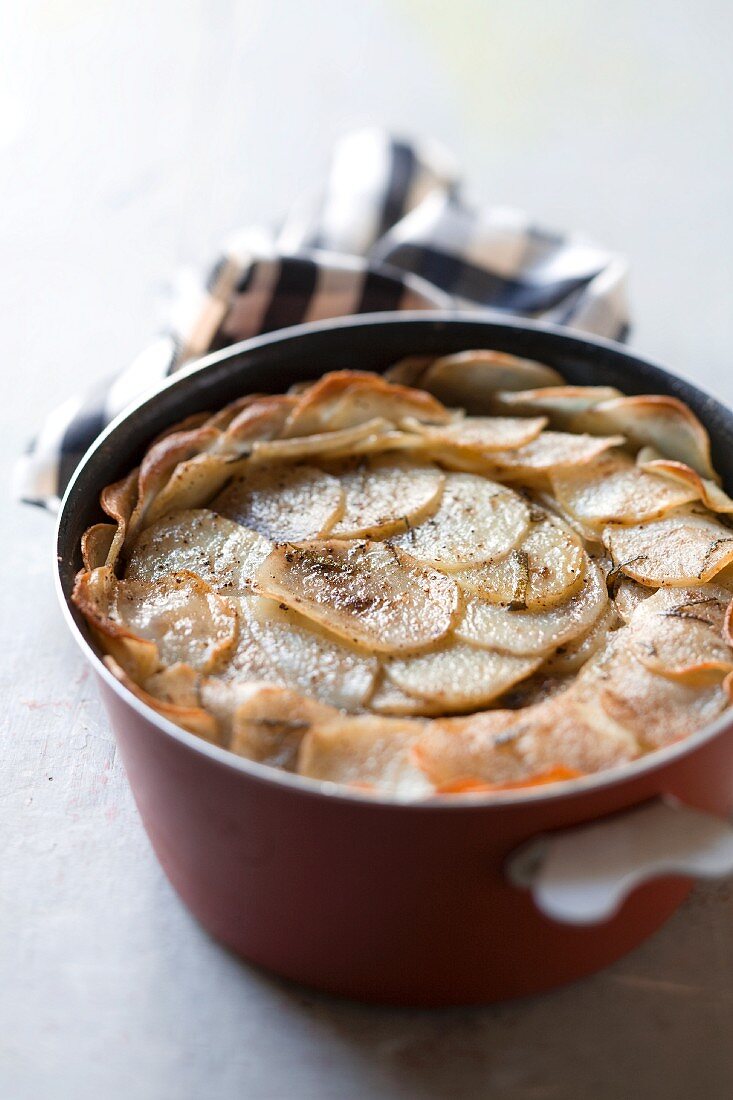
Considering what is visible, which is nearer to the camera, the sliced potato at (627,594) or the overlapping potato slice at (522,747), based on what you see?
the overlapping potato slice at (522,747)

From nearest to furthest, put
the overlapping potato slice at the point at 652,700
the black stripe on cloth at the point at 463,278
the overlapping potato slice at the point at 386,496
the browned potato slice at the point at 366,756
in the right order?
the browned potato slice at the point at 366,756 < the overlapping potato slice at the point at 652,700 < the overlapping potato slice at the point at 386,496 < the black stripe on cloth at the point at 463,278

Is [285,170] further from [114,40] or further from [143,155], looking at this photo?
[114,40]

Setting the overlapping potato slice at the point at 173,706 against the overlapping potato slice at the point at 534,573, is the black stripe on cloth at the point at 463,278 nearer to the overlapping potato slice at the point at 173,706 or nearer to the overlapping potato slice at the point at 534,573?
the overlapping potato slice at the point at 534,573

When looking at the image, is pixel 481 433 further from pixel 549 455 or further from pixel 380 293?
pixel 380 293

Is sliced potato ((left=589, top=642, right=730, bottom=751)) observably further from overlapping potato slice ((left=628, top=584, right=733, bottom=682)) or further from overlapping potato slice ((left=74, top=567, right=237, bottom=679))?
overlapping potato slice ((left=74, top=567, right=237, bottom=679))

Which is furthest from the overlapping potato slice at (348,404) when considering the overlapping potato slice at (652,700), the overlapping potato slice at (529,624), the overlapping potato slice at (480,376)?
the overlapping potato slice at (652,700)

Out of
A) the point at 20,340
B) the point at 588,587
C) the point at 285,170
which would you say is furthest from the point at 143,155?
the point at 588,587
